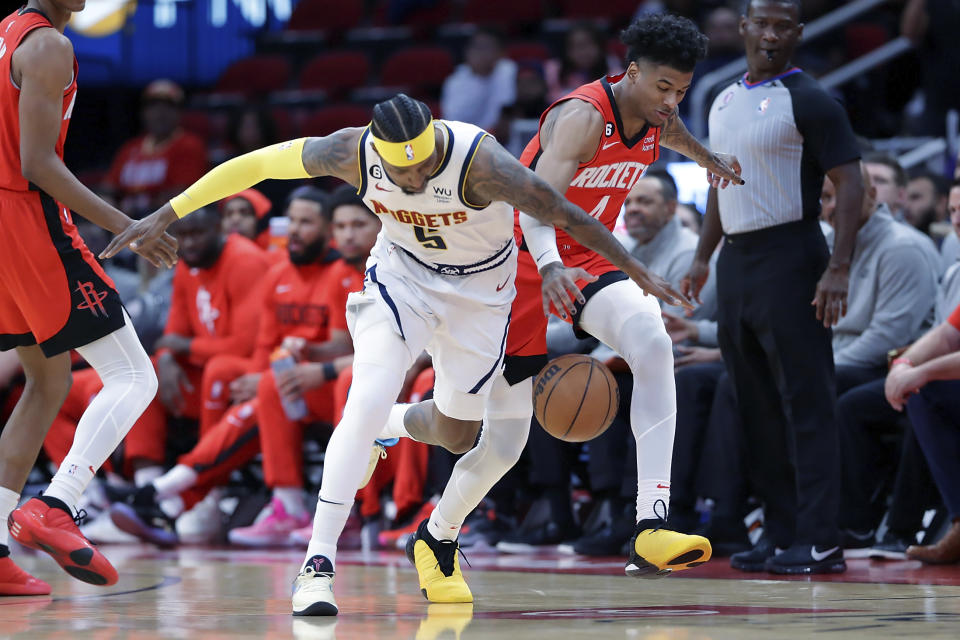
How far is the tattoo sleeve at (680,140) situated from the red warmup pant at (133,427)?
4.13 m

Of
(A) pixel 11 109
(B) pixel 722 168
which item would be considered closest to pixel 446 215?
(B) pixel 722 168

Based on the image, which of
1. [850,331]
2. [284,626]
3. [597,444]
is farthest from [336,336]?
[284,626]

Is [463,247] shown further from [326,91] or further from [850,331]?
[326,91]

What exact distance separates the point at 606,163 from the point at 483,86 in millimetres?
6897

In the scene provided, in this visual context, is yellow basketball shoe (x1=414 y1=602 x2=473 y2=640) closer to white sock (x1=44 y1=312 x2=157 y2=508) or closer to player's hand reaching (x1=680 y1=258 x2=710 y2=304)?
white sock (x1=44 y1=312 x2=157 y2=508)

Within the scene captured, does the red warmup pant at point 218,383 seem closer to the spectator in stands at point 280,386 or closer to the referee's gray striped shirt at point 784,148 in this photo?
the spectator in stands at point 280,386

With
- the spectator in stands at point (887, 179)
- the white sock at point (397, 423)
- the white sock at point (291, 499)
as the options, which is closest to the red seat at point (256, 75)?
the white sock at point (291, 499)

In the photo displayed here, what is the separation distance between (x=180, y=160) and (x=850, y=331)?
7375 millimetres

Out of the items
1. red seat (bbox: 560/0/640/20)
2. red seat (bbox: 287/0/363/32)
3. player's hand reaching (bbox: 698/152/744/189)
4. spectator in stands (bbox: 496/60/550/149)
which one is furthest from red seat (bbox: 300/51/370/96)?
player's hand reaching (bbox: 698/152/744/189)

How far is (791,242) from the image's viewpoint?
17.2 feet

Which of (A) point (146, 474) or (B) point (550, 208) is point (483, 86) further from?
(B) point (550, 208)

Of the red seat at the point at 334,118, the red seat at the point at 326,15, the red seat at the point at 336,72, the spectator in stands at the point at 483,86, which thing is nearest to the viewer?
the spectator in stands at the point at 483,86

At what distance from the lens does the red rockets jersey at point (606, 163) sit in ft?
14.5

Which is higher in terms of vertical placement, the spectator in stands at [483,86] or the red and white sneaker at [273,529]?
the spectator in stands at [483,86]
